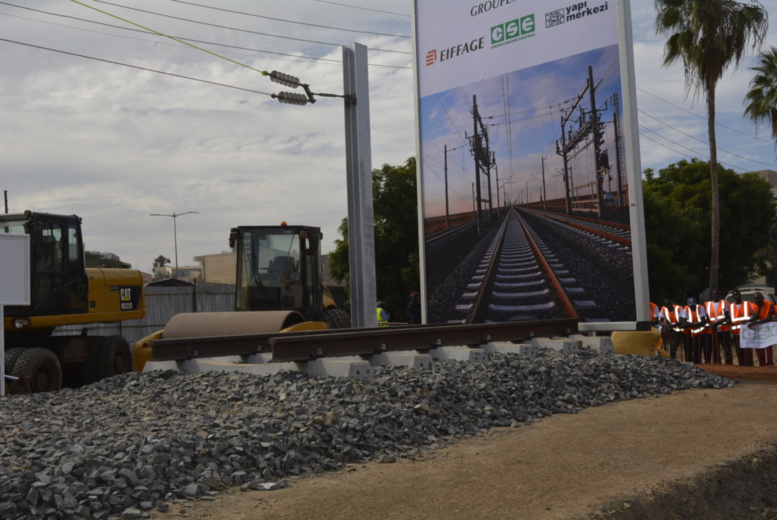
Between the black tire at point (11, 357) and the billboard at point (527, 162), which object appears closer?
the black tire at point (11, 357)

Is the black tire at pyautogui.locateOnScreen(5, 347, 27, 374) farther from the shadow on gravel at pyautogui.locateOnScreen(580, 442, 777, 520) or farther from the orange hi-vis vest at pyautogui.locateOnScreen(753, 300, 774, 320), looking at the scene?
the orange hi-vis vest at pyautogui.locateOnScreen(753, 300, 774, 320)

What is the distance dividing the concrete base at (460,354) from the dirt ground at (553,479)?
93.1 inches

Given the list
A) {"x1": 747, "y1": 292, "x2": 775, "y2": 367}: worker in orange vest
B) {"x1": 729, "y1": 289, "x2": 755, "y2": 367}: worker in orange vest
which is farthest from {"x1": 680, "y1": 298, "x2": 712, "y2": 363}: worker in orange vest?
{"x1": 747, "y1": 292, "x2": 775, "y2": 367}: worker in orange vest

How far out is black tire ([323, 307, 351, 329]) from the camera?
1714cm

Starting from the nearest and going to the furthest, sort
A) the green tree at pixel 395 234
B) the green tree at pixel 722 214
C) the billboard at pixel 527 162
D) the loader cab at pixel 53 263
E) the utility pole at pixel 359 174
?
the loader cab at pixel 53 263 < the billboard at pixel 527 162 < the utility pole at pixel 359 174 < the green tree at pixel 395 234 < the green tree at pixel 722 214

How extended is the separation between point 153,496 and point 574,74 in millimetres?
12561

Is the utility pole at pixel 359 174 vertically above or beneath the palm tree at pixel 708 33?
beneath

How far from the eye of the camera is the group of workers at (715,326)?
16.4m

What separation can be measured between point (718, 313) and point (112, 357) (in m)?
12.5

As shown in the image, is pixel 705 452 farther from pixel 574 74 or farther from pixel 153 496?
pixel 574 74

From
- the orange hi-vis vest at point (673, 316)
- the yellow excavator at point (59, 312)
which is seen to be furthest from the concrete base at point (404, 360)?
the orange hi-vis vest at point (673, 316)

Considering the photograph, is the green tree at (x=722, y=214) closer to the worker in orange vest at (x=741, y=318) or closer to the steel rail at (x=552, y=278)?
the worker in orange vest at (x=741, y=318)

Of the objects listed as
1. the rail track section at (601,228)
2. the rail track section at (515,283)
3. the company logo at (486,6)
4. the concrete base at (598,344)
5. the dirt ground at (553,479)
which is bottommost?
the dirt ground at (553,479)

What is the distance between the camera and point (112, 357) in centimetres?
1476
